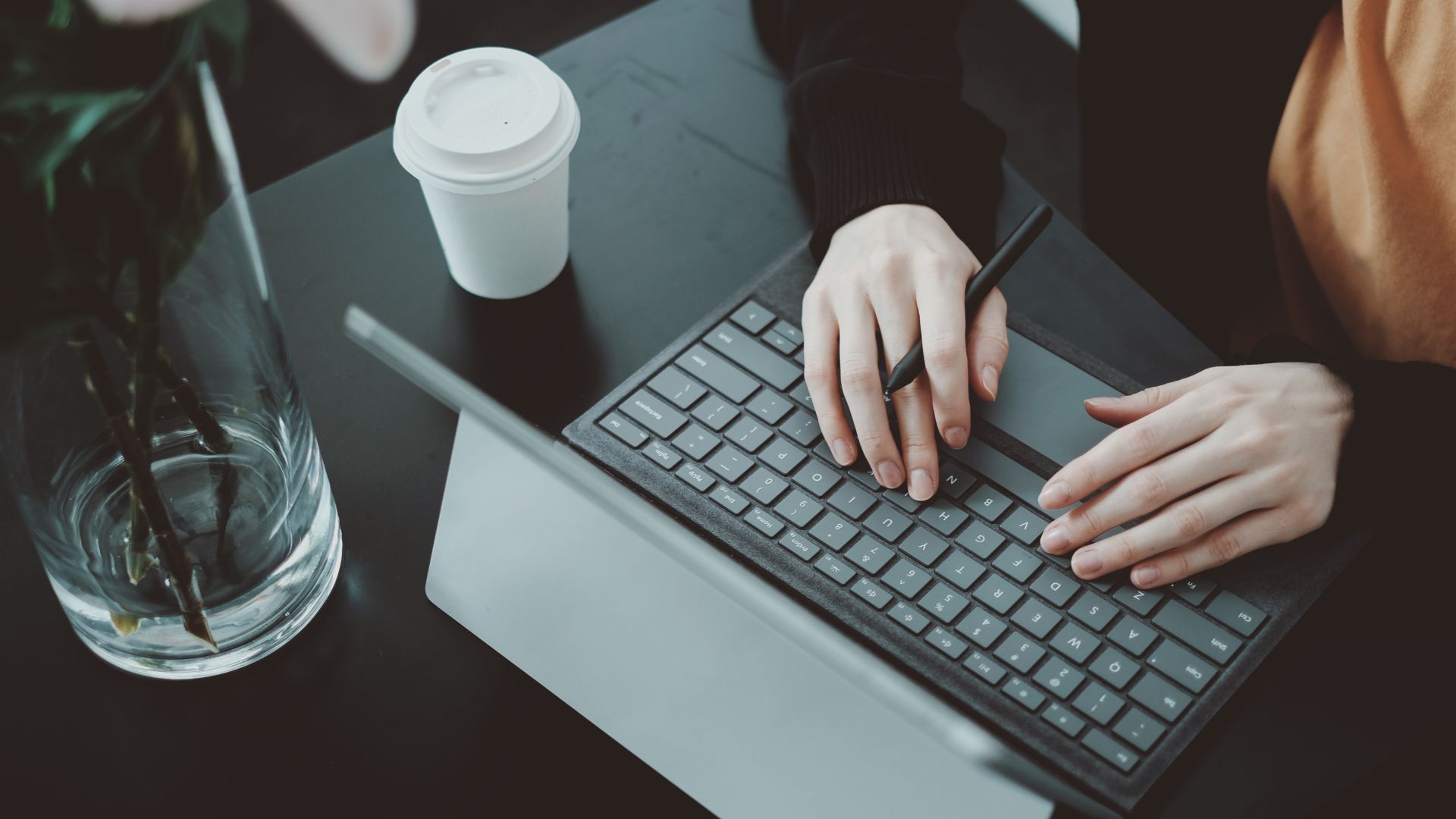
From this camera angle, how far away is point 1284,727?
1.77 ft

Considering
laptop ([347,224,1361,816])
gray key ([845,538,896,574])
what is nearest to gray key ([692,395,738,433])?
laptop ([347,224,1361,816])

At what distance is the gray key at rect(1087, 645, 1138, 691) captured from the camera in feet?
1.75

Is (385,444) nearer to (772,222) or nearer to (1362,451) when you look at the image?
(772,222)

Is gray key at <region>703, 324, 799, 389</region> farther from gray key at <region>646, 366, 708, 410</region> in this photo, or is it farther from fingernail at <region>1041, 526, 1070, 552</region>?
fingernail at <region>1041, 526, 1070, 552</region>

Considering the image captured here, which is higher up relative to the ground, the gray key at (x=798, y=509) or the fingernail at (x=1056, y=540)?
the fingernail at (x=1056, y=540)

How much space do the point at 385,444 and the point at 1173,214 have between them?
698mm

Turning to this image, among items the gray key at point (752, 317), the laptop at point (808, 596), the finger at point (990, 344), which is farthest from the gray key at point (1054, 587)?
the gray key at point (752, 317)

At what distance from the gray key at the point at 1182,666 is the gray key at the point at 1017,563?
0.07 meters

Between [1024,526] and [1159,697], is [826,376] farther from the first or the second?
[1159,697]

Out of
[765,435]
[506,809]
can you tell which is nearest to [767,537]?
[765,435]

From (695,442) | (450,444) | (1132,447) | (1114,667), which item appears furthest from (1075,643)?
(450,444)

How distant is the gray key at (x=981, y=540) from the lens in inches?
22.7

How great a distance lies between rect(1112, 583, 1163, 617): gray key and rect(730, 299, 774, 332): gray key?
0.85 ft

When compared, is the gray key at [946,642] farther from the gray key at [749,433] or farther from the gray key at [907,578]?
the gray key at [749,433]
